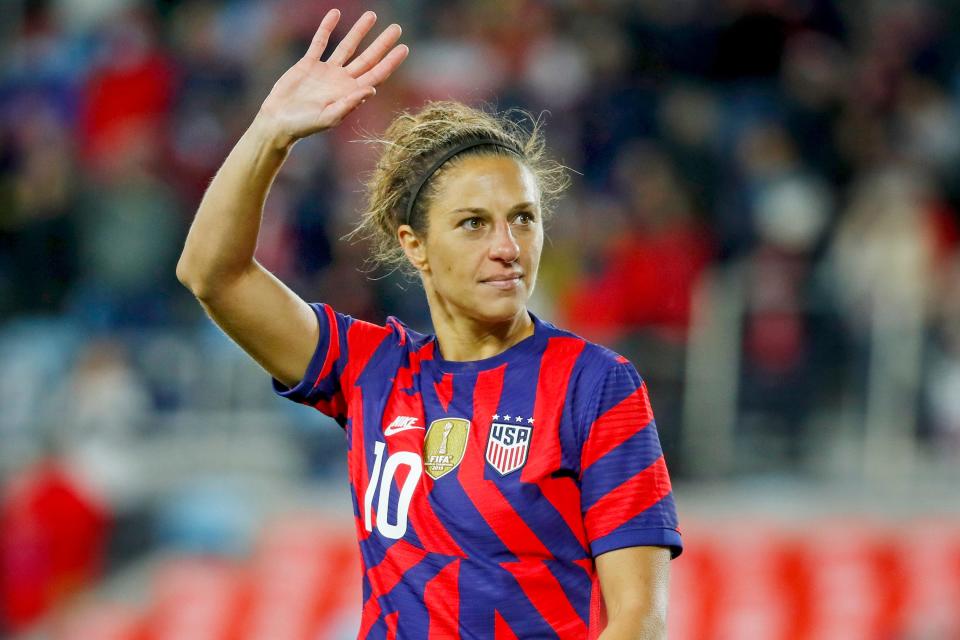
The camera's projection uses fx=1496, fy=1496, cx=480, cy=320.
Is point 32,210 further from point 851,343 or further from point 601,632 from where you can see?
point 601,632

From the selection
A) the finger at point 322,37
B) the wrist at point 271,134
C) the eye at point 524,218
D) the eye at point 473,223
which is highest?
the finger at point 322,37

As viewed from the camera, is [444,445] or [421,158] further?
[421,158]

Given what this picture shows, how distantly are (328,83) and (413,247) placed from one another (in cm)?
38

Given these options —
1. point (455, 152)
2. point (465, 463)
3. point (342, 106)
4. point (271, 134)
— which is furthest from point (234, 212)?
point (465, 463)

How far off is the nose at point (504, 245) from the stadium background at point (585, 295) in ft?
13.3

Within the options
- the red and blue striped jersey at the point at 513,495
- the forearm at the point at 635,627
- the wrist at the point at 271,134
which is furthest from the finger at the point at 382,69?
the forearm at the point at 635,627

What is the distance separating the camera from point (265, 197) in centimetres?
280

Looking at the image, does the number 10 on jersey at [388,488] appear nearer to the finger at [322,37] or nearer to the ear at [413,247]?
the ear at [413,247]

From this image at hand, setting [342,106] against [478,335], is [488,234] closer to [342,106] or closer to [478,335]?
[478,335]

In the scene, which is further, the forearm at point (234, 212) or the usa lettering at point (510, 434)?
the forearm at point (234, 212)

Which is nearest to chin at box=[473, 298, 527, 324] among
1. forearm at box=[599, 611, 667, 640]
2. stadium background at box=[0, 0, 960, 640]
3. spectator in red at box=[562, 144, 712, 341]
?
forearm at box=[599, 611, 667, 640]

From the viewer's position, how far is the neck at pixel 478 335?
2.85 metres

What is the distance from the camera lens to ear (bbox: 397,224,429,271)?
2.92m

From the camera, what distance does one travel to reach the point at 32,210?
28.0 feet
